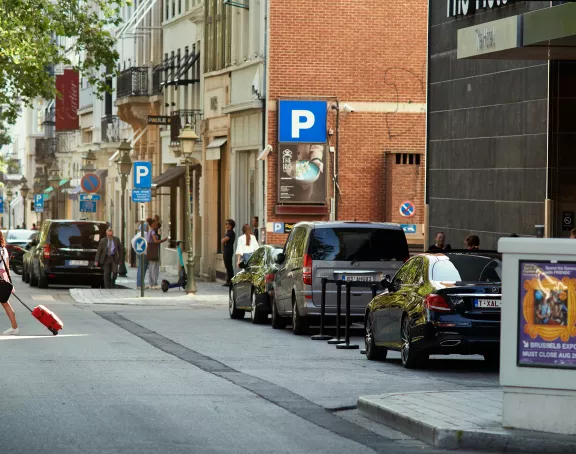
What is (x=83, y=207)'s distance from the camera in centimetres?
5478

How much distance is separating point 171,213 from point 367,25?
18876 mm

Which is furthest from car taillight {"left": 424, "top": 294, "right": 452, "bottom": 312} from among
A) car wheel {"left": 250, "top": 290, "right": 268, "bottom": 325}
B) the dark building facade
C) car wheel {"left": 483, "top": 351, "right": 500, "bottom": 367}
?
car wheel {"left": 250, "top": 290, "right": 268, "bottom": 325}

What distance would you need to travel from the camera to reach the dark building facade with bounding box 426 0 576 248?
2391cm

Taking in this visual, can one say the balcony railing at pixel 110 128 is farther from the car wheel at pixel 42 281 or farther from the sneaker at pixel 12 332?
the sneaker at pixel 12 332

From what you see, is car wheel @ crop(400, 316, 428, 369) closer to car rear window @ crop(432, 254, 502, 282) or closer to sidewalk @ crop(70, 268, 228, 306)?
car rear window @ crop(432, 254, 502, 282)

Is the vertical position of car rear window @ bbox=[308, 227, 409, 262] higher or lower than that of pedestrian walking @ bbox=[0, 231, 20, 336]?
higher

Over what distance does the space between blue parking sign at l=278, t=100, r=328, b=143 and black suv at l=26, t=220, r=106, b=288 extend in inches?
243

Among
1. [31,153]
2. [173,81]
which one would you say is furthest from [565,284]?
[31,153]

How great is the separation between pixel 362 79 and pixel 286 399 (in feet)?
92.2

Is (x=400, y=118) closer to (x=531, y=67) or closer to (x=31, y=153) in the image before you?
(x=531, y=67)

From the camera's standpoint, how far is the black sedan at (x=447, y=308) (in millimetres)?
17391

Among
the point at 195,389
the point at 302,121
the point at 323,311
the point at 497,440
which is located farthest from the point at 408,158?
the point at 497,440

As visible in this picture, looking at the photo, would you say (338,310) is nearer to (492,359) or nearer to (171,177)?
(492,359)

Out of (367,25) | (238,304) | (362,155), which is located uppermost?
(367,25)
